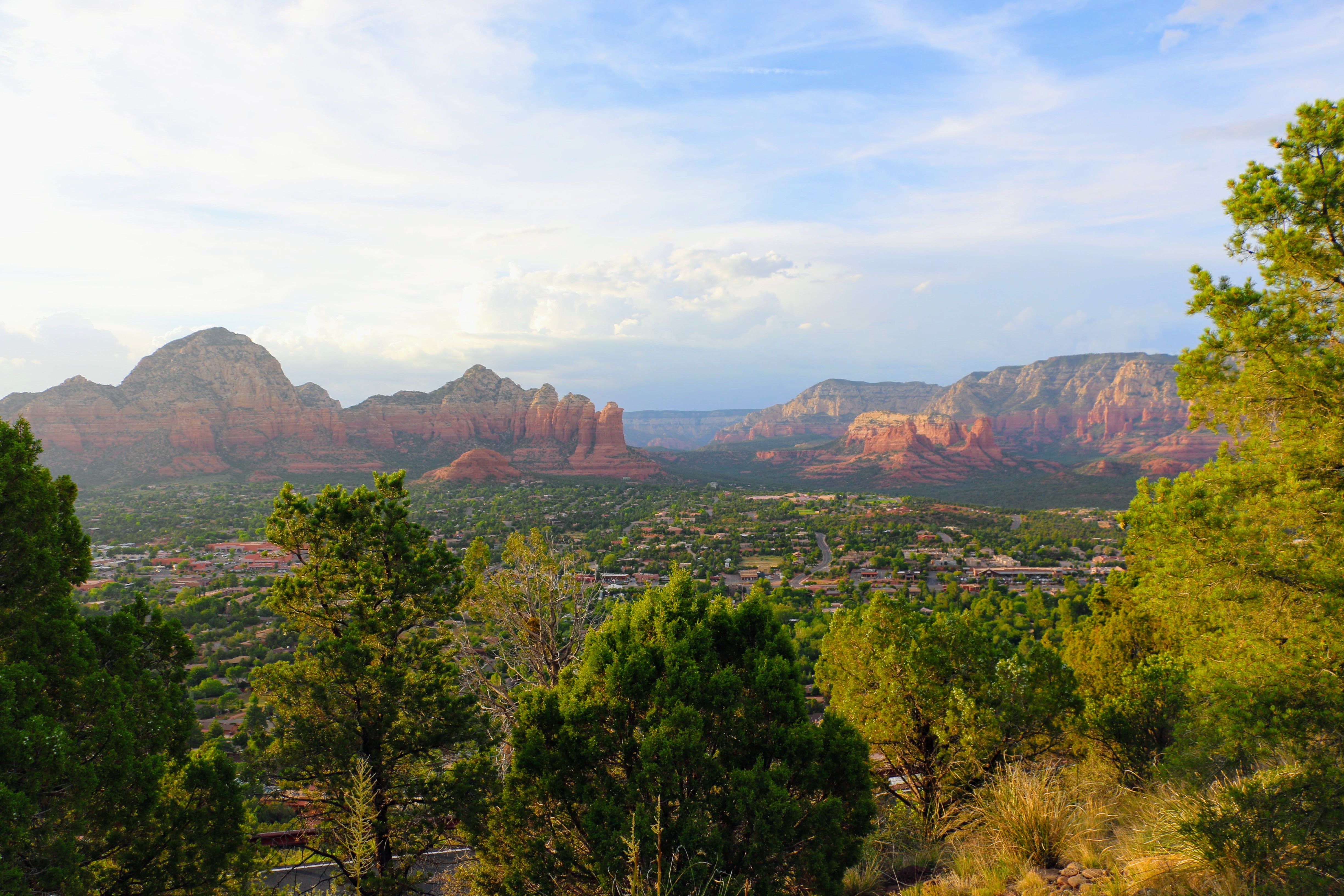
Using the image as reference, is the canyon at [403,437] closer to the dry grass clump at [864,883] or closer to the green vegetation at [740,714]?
the green vegetation at [740,714]

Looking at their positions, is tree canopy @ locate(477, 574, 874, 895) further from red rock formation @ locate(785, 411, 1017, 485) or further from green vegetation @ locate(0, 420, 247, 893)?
red rock formation @ locate(785, 411, 1017, 485)

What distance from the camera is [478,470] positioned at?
11144 centimetres

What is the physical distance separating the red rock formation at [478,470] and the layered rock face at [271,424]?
640 inches

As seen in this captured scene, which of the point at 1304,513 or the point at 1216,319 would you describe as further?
the point at 1216,319

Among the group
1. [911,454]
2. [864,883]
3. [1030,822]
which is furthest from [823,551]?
[911,454]

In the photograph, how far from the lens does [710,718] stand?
21.0 ft

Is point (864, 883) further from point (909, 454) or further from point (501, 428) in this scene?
point (909, 454)

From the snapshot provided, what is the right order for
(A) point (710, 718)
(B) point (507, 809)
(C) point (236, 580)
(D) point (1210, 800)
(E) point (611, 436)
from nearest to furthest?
(D) point (1210, 800) → (A) point (710, 718) → (B) point (507, 809) → (C) point (236, 580) → (E) point (611, 436)

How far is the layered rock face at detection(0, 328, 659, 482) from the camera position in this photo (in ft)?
360

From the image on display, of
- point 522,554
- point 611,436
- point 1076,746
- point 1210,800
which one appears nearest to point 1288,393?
point 1210,800

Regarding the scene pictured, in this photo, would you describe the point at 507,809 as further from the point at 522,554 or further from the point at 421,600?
the point at 522,554

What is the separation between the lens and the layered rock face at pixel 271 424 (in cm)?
10981

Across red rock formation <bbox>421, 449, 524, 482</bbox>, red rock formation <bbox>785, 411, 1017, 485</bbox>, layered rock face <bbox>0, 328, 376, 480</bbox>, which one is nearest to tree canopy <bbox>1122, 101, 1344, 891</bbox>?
red rock formation <bbox>421, 449, 524, 482</bbox>

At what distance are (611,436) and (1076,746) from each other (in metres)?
142
